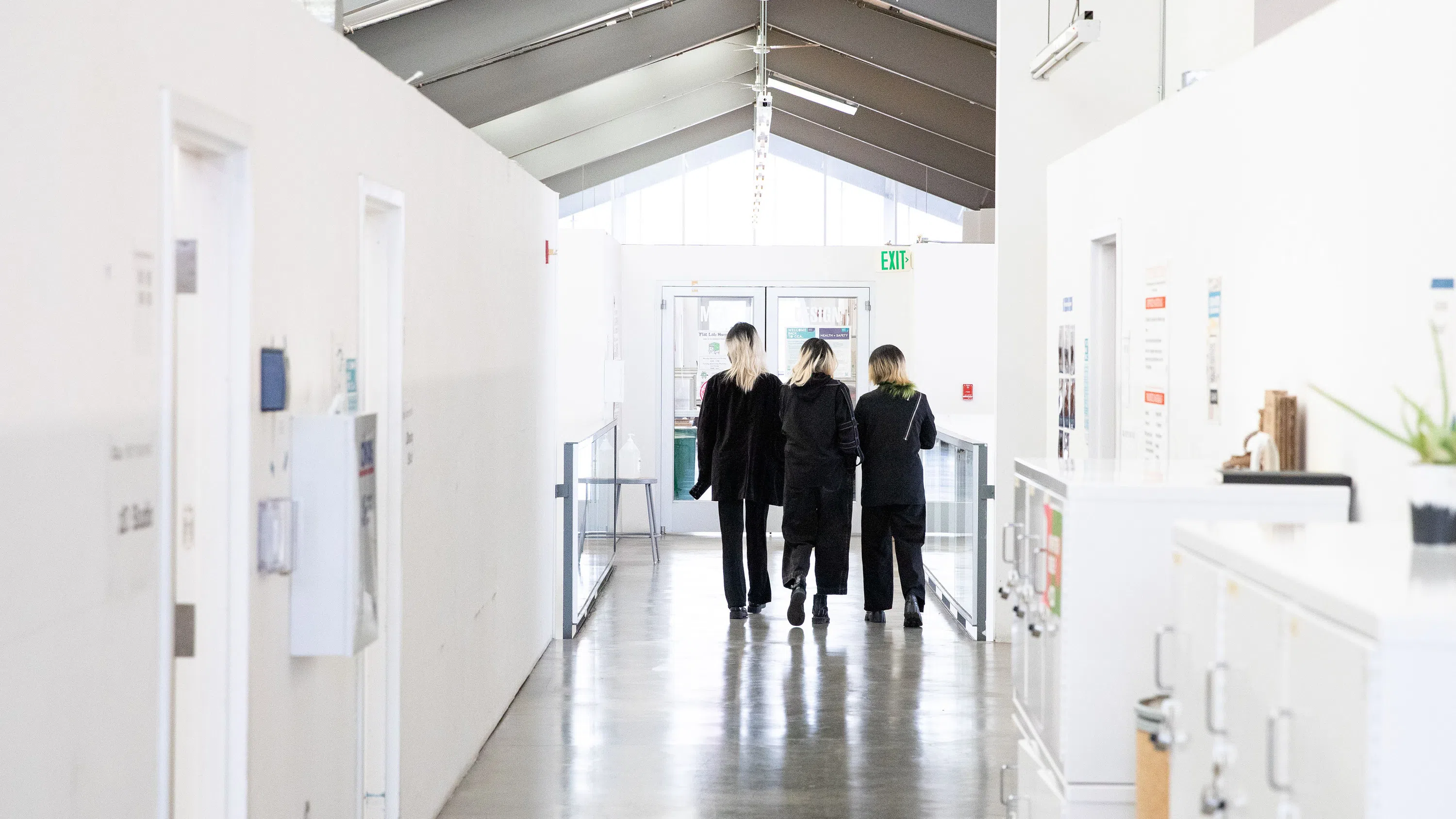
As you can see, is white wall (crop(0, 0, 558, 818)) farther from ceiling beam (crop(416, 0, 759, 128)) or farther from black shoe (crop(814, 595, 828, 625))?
ceiling beam (crop(416, 0, 759, 128))

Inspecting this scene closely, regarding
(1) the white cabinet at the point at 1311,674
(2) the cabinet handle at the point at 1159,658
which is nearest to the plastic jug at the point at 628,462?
(2) the cabinet handle at the point at 1159,658

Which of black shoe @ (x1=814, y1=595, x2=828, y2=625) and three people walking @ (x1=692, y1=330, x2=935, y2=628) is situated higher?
three people walking @ (x1=692, y1=330, x2=935, y2=628)

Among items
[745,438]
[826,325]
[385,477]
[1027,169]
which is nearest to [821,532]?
[745,438]

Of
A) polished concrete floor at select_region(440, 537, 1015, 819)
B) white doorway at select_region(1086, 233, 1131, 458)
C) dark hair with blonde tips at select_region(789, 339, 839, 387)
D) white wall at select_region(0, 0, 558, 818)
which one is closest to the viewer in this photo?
white wall at select_region(0, 0, 558, 818)

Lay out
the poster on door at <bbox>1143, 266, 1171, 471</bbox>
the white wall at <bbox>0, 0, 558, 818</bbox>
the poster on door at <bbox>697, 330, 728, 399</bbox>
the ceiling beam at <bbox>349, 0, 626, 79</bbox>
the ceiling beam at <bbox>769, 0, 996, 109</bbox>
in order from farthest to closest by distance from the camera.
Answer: the poster on door at <bbox>697, 330, 728, 399</bbox>, the ceiling beam at <bbox>769, 0, 996, 109</bbox>, the ceiling beam at <bbox>349, 0, 626, 79</bbox>, the poster on door at <bbox>1143, 266, 1171, 471</bbox>, the white wall at <bbox>0, 0, 558, 818</bbox>

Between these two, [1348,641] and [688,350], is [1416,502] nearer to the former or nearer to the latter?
[1348,641]

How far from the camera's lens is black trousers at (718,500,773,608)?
7574 mm

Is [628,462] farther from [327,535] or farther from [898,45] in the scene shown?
[327,535]

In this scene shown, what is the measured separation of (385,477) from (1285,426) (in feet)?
8.05

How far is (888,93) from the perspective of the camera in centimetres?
1173

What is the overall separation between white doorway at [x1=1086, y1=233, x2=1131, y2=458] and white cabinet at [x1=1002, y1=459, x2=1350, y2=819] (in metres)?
1.98

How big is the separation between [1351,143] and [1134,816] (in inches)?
64.9

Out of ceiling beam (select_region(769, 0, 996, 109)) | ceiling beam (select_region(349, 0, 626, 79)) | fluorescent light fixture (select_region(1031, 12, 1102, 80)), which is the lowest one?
fluorescent light fixture (select_region(1031, 12, 1102, 80))

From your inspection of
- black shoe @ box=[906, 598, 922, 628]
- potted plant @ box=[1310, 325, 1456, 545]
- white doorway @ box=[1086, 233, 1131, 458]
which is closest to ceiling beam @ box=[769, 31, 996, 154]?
black shoe @ box=[906, 598, 922, 628]
